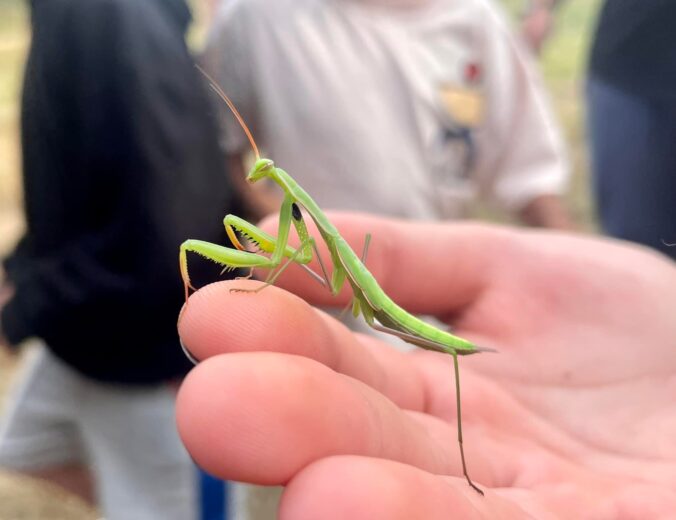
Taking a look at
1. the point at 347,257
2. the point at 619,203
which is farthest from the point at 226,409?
the point at 619,203

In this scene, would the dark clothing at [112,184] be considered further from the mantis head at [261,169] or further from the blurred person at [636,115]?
the blurred person at [636,115]

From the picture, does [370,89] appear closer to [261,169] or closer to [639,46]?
[639,46]

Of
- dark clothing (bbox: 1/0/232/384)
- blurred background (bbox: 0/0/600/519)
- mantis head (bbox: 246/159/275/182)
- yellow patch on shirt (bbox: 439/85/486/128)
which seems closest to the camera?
mantis head (bbox: 246/159/275/182)

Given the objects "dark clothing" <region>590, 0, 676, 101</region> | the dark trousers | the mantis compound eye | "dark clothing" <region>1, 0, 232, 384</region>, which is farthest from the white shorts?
"dark clothing" <region>590, 0, 676, 101</region>

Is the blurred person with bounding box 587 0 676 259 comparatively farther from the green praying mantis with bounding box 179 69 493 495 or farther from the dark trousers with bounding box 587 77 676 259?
the green praying mantis with bounding box 179 69 493 495

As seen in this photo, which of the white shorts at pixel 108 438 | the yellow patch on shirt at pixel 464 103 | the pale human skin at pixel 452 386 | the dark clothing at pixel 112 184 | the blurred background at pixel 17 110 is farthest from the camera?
the yellow patch on shirt at pixel 464 103

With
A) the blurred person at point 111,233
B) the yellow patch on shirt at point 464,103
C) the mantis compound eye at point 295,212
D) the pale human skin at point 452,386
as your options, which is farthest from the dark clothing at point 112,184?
the yellow patch on shirt at point 464,103

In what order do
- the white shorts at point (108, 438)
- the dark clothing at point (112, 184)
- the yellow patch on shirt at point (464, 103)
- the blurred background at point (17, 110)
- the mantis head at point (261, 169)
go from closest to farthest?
the mantis head at point (261, 169), the dark clothing at point (112, 184), the blurred background at point (17, 110), the white shorts at point (108, 438), the yellow patch on shirt at point (464, 103)
